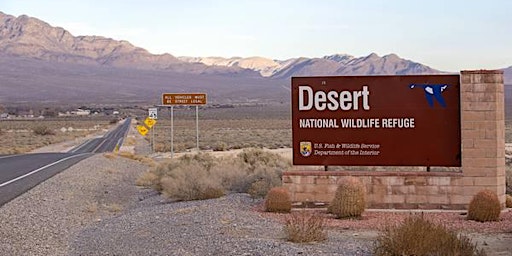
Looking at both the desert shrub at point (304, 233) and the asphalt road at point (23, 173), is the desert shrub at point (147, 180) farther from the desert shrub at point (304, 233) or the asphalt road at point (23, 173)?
the desert shrub at point (304, 233)

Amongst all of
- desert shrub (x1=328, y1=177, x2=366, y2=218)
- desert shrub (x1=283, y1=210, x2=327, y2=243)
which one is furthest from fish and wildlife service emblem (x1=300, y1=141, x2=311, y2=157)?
desert shrub (x1=283, y1=210, x2=327, y2=243)

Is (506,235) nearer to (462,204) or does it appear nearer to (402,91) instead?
(462,204)

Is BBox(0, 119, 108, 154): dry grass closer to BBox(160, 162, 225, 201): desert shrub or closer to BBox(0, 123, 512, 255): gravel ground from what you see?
BBox(160, 162, 225, 201): desert shrub

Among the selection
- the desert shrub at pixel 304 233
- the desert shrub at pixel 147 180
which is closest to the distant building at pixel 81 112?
the desert shrub at pixel 147 180

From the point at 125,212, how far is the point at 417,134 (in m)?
7.39

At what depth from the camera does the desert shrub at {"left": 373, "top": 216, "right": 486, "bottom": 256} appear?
10797 mm

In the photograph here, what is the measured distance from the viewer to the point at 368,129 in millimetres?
17781

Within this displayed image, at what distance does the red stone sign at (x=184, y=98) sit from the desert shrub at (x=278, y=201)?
56.8 feet

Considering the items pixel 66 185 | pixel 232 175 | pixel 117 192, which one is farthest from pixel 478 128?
pixel 66 185

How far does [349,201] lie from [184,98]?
64.2 ft

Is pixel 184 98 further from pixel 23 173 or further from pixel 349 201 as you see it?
pixel 349 201

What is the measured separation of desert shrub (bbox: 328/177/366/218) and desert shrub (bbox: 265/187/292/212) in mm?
1115

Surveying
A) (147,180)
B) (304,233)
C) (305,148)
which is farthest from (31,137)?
(304,233)

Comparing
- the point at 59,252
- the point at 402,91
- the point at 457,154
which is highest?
the point at 402,91
